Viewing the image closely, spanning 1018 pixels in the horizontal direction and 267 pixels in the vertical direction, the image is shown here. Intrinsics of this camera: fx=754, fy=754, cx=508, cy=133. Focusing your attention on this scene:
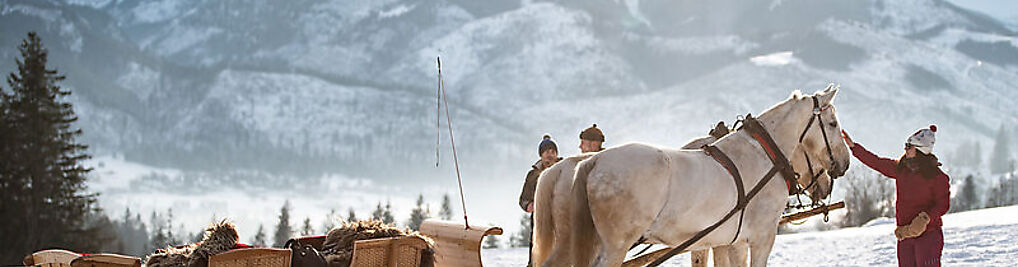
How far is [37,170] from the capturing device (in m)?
24.9

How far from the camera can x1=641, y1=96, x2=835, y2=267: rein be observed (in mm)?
4668

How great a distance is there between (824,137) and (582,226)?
7.46 feet

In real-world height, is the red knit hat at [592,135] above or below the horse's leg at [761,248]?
above

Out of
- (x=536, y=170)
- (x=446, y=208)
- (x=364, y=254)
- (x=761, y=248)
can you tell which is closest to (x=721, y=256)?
(x=761, y=248)

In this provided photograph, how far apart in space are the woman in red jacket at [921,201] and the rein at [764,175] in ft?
1.73

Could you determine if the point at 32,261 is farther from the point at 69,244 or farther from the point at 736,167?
the point at 69,244

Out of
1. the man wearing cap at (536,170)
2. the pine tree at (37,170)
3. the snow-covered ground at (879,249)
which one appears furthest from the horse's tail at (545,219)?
the pine tree at (37,170)

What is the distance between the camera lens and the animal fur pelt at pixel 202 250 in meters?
3.77

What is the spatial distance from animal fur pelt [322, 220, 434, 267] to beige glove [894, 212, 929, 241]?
327cm

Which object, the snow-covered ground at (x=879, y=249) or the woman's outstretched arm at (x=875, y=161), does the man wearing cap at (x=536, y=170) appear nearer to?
the woman's outstretched arm at (x=875, y=161)

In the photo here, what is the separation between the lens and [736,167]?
4.86 m

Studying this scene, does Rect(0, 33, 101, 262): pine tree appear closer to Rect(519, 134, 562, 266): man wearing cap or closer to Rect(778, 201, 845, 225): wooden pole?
Rect(519, 134, 562, 266): man wearing cap

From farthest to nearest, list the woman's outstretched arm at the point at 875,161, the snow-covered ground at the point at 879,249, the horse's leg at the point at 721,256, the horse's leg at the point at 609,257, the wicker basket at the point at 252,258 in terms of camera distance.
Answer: the snow-covered ground at the point at 879,249
the horse's leg at the point at 721,256
the woman's outstretched arm at the point at 875,161
the horse's leg at the point at 609,257
the wicker basket at the point at 252,258

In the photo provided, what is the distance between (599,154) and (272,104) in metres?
121
